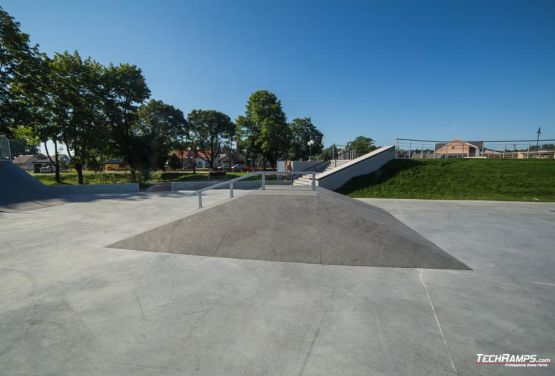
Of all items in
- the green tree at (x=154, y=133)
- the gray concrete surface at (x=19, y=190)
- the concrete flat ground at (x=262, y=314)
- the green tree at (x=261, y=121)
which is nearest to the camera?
the concrete flat ground at (x=262, y=314)

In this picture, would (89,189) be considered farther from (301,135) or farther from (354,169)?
(301,135)

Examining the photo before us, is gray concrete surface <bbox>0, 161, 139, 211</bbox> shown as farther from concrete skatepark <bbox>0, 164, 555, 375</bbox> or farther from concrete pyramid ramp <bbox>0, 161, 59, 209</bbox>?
concrete skatepark <bbox>0, 164, 555, 375</bbox>

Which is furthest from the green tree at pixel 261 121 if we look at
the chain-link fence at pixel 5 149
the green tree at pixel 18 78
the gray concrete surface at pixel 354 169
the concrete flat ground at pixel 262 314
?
the concrete flat ground at pixel 262 314

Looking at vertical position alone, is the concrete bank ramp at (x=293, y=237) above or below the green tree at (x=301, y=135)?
below

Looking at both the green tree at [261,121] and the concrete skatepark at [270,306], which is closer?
the concrete skatepark at [270,306]

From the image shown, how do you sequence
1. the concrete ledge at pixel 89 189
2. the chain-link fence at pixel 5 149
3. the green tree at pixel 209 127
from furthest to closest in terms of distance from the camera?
1. the green tree at pixel 209 127
2. the concrete ledge at pixel 89 189
3. the chain-link fence at pixel 5 149

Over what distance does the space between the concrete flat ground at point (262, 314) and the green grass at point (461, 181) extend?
33.8 ft

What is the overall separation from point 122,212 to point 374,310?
1173 centimetres

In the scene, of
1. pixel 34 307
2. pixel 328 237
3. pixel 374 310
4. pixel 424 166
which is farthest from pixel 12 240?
pixel 424 166

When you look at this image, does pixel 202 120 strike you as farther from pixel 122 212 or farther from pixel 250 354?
pixel 250 354

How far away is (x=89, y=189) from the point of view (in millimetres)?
19234

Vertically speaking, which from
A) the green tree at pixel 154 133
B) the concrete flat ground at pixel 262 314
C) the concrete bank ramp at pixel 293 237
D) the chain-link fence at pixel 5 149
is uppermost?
the green tree at pixel 154 133

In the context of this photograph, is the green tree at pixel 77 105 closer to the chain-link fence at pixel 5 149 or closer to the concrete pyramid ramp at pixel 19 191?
the chain-link fence at pixel 5 149

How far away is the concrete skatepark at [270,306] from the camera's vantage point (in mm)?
2572
